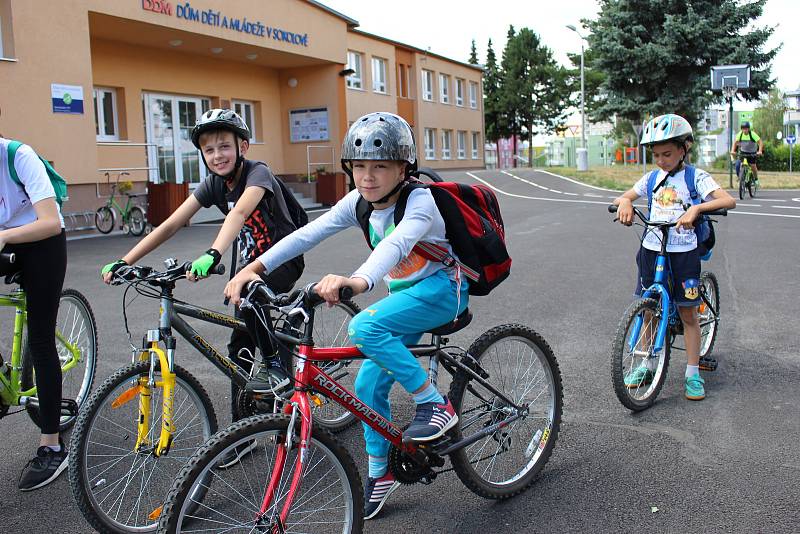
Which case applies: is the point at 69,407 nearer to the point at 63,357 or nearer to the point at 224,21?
the point at 63,357

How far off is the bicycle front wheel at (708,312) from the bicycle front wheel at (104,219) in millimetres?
14502

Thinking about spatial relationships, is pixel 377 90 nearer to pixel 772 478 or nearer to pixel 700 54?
pixel 700 54

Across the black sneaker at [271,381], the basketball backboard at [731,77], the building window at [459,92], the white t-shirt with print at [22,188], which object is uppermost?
the building window at [459,92]

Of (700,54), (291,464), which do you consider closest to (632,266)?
(291,464)

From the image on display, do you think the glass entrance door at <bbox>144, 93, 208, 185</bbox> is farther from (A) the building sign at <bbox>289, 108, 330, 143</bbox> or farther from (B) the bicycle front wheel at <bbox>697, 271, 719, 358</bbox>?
(B) the bicycle front wheel at <bbox>697, 271, 719, 358</bbox>

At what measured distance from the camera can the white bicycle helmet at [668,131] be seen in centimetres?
504

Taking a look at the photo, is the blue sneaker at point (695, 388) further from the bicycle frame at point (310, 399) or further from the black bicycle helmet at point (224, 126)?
the black bicycle helmet at point (224, 126)

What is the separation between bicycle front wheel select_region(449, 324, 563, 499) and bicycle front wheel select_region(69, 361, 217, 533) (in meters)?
1.26

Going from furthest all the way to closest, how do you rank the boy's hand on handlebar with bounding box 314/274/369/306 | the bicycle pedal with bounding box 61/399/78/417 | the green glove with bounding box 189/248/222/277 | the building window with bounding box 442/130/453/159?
the building window with bounding box 442/130/453/159, the bicycle pedal with bounding box 61/399/78/417, the green glove with bounding box 189/248/222/277, the boy's hand on handlebar with bounding box 314/274/369/306

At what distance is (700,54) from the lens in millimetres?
33719

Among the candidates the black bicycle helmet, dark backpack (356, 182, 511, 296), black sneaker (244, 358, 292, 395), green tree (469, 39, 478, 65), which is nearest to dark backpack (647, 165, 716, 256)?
dark backpack (356, 182, 511, 296)

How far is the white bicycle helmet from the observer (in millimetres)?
5043

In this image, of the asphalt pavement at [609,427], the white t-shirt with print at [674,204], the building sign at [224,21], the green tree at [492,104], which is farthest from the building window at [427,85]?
the white t-shirt with print at [674,204]

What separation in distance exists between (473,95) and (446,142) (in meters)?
5.02
